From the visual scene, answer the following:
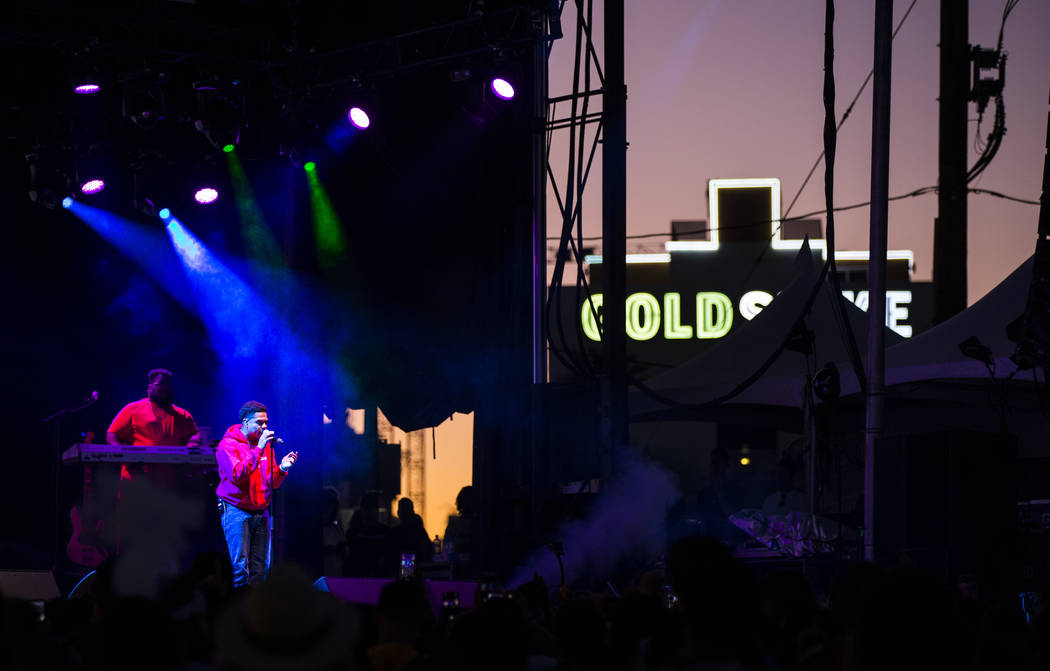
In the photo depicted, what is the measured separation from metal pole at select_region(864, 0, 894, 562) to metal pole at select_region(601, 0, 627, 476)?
7.70ft

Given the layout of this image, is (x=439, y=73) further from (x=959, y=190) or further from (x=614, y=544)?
(x=959, y=190)

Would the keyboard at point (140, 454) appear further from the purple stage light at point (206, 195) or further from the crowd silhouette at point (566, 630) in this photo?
the crowd silhouette at point (566, 630)

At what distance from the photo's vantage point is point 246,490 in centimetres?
1080

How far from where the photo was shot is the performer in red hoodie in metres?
10.8

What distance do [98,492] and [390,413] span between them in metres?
4.51

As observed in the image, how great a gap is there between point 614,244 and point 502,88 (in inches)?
76.3

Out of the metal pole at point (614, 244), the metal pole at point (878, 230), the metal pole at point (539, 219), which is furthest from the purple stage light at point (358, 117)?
the metal pole at point (878, 230)

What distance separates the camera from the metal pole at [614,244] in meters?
12.2

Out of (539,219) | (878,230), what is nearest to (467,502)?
(539,219)

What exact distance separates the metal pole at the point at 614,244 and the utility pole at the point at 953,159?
7948 mm

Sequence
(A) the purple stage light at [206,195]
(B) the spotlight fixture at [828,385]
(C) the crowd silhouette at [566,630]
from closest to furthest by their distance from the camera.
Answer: (C) the crowd silhouette at [566,630]
(B) the spotlight fixture at [828,385]
(A) the purple stage light at [206,195]

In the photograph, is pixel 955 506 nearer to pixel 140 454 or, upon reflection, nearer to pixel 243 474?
pixel 243 474

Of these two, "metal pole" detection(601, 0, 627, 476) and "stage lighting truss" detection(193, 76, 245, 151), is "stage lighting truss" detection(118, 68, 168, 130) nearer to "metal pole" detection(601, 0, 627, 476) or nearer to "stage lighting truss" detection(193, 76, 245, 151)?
"stage lighting truss" detection(193, 76, 245, 151)

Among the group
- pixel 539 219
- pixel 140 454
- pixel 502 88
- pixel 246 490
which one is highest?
pixel 502 88
